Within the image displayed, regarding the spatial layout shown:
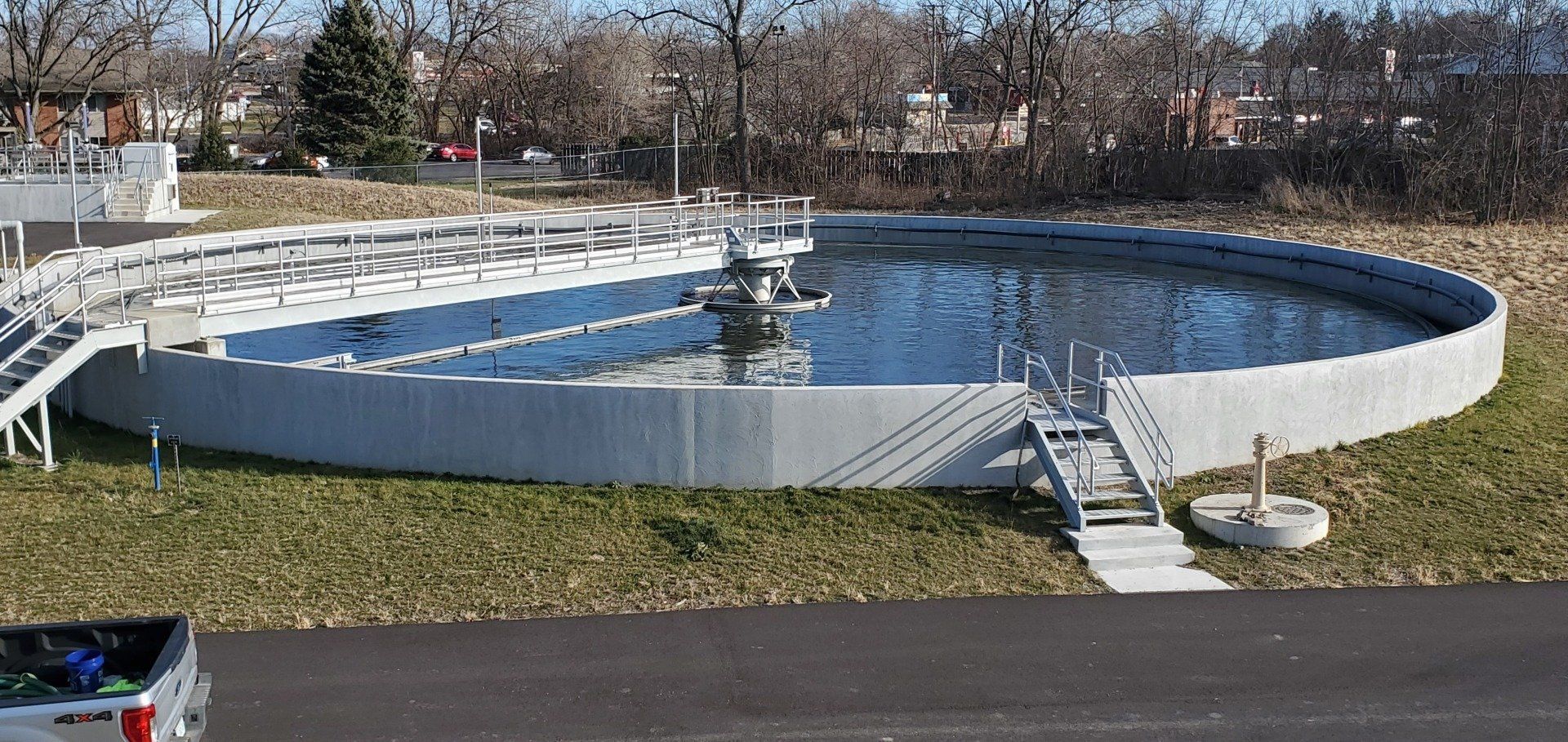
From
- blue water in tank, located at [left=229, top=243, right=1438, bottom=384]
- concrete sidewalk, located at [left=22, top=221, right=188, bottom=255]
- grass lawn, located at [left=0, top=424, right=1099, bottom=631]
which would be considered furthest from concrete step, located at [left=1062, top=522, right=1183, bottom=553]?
concrete sidewalk, located at [left=22, top=221, right=188, bottom=255]

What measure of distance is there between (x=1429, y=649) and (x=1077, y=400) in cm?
654

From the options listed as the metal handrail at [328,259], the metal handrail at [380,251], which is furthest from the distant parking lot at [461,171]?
the metal handrail at [380,251]

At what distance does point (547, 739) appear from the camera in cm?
957

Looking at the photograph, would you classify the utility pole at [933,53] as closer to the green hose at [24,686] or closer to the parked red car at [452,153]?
the parked red car at [452,153]

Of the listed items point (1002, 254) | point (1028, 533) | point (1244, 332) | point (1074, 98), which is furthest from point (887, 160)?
point (1028, 533)

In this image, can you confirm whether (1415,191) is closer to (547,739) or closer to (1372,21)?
(1372,21)

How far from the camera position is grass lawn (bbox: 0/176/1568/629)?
12.6 meters

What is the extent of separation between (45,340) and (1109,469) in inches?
521

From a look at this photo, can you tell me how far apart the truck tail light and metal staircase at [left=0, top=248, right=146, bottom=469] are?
9.87 metres

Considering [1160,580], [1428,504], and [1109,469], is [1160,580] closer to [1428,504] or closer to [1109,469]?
[1109,469]

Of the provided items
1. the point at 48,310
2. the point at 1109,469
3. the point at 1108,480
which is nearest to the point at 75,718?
the point at 1108,480

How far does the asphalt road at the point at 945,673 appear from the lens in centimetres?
983

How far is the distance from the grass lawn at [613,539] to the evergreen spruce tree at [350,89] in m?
43.9

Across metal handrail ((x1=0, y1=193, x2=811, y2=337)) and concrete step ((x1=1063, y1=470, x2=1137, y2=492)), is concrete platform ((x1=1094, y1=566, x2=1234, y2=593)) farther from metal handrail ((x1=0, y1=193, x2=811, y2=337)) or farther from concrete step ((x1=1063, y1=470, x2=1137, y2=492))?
metal handrail ((x1=0, y1=193, x2=811, y2=337))
